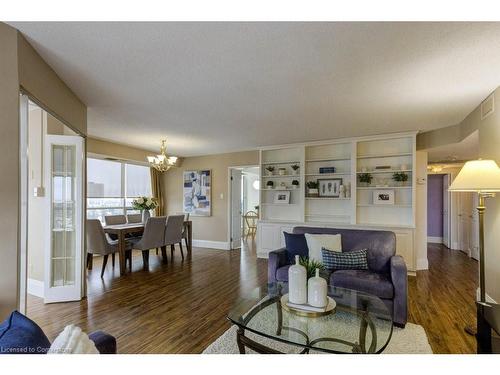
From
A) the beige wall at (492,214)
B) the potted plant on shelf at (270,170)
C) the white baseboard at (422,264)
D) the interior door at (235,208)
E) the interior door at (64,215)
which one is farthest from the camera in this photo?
the interior door at (235,208)

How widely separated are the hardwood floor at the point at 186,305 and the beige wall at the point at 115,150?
224 centimetres

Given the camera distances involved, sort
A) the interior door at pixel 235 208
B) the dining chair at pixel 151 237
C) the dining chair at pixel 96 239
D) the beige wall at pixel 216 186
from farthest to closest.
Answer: the interior door at pixel 235 208
the beige wall at pixel 216 186
the dining chair at pixel 151 237
the dining chair at pixel 96 239

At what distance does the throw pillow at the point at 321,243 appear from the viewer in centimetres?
327

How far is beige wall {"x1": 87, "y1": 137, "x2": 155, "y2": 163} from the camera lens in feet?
16.6

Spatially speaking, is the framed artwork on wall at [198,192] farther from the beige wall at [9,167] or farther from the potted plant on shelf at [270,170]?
the beige wall at [9,167]

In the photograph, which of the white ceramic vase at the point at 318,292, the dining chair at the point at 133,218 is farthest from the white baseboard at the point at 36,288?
the white ceramic vase at the point at 318,292

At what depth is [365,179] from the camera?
15.8 feet

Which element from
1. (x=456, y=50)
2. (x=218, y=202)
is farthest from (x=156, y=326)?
(x=218, y=202)

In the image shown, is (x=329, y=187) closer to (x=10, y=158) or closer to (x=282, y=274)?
(x=282, y=274)

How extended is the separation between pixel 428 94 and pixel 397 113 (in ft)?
2.16

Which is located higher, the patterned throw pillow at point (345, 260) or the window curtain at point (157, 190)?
the window curtain at point (157, 190)

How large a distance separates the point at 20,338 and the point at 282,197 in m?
5.04

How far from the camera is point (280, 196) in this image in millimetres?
5746
